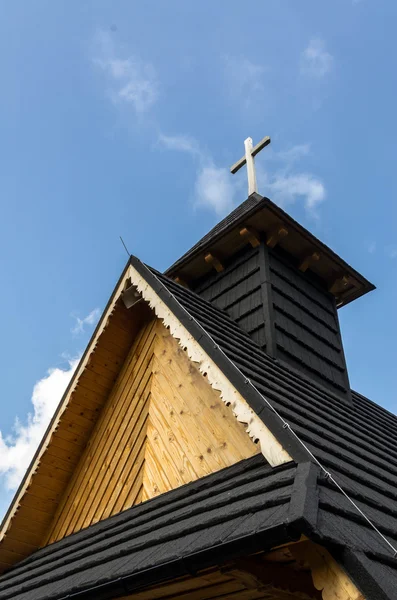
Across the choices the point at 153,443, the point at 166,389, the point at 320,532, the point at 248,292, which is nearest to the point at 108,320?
the point at 166,389

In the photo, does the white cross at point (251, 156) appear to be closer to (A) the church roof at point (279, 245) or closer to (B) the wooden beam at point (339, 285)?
(A) the church roof at point (279, 245)

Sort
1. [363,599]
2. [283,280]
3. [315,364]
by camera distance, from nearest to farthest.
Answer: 1. [363,599]
2. [315,364]
3. [283,280]

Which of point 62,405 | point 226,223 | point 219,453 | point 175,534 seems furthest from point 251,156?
point 175,534

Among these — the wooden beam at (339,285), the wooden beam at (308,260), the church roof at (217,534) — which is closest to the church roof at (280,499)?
the church roof at (217,534)

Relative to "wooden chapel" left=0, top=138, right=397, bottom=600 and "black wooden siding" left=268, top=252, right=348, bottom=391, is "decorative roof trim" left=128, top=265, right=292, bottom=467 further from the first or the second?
"black wooden siding" left=268, top=252, right=348, bottom=391

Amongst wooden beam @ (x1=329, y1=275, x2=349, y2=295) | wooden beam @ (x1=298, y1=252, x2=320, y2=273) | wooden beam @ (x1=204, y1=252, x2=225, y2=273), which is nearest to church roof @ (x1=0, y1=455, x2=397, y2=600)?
wooden beam @ (x1=204, y1=252, x2=225, y2=273)

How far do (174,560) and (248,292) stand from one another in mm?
4380

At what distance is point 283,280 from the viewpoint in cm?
655

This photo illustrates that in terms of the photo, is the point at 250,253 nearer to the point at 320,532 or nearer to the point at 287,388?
the point at 287,388

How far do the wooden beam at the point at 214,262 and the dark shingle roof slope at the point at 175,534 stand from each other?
3813 millimetres

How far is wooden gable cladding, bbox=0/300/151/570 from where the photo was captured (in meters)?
5.04

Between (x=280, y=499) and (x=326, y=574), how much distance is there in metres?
0.35

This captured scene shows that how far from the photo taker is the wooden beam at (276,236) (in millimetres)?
6512

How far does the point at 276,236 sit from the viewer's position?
6578mm
